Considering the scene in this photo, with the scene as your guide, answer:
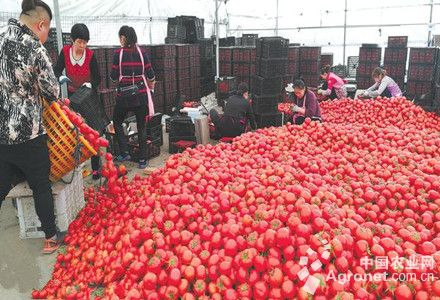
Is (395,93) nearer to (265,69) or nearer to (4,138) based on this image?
(265,69)

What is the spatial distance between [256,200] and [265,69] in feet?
17.8

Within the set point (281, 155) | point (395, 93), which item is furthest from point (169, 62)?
point (281, 155)

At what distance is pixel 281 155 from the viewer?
3969mm

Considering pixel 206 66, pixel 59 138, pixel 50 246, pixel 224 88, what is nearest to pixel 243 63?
pixel 224 88

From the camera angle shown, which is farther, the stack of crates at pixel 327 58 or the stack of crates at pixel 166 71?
the stack of crates at pixel 327 58

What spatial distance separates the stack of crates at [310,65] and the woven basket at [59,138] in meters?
9.60

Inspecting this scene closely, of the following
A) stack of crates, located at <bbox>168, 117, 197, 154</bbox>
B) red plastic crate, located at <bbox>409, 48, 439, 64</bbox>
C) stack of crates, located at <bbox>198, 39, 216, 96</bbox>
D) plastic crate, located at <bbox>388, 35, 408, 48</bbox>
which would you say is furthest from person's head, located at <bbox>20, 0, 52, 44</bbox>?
plastic crate, located at <bbox>388, 35, 408, 48</bbox>

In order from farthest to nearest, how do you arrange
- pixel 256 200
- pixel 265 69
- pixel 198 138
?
pixel 265 69 < pixel 198 138 < pixel 256 200

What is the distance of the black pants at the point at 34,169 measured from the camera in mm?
3020

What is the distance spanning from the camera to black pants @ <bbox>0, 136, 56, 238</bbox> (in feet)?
9.91

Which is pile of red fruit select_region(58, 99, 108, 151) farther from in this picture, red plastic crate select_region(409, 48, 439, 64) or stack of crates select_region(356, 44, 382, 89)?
stack of crates select_region(356, 44, 382, 89)

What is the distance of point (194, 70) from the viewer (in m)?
10.9

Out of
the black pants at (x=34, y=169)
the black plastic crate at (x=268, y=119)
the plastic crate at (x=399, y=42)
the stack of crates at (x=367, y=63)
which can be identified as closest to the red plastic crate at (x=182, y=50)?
the black plastic crate at (x=268, y=119)

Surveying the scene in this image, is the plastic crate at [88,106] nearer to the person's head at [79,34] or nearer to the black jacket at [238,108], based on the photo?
the person's head at [79,34]
